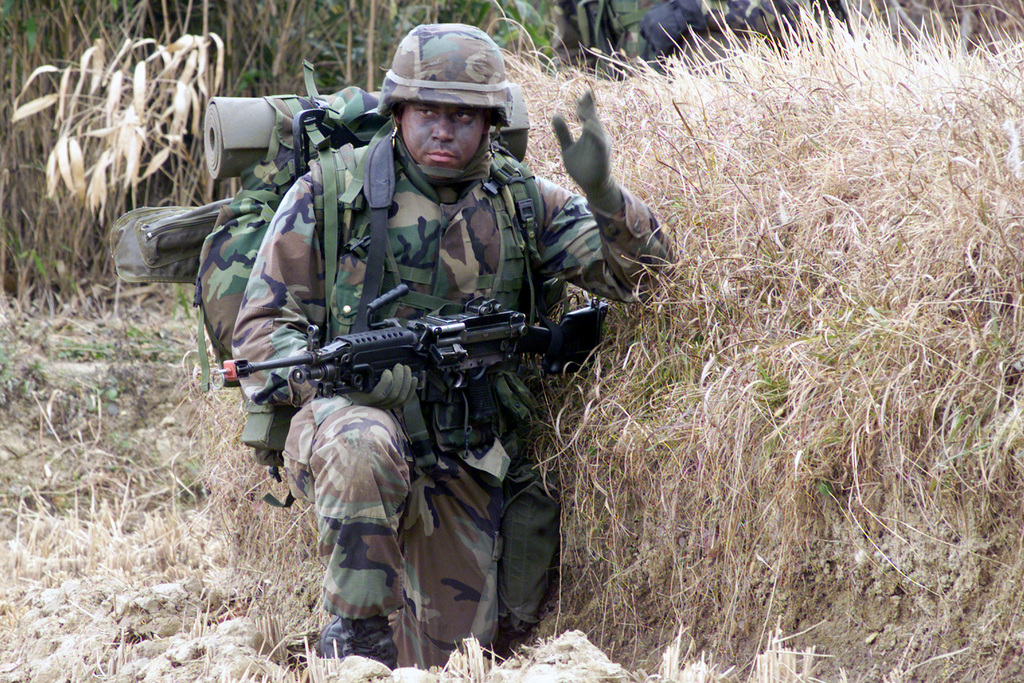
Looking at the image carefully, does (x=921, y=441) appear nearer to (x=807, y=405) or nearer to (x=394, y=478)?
(x=807, y=405)

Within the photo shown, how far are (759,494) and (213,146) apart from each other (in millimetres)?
2086

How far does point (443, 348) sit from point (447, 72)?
828mm

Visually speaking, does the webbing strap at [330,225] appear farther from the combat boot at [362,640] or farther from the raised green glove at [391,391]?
the combat boot at [362,640]

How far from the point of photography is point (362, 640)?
3.12 metres

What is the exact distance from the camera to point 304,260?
11.0 ft

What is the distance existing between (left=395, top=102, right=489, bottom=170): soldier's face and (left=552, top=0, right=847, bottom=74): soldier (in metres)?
1.69

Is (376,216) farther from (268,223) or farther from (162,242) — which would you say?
→ (162,242)

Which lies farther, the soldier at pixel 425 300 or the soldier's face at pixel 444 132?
the soldier's face at pixel 444 132

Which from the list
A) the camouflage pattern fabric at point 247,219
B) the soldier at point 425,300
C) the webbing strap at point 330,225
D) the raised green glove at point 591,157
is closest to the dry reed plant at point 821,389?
the soldier at point 425,300

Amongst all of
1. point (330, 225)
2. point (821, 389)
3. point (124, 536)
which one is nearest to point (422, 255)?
point (330, 225)

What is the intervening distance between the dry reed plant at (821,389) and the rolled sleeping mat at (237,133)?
1271 mm

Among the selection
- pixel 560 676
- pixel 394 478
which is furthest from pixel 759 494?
pixel 394 478

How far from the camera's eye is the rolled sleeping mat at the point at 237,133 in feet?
11.7

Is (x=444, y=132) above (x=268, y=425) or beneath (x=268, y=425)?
above
